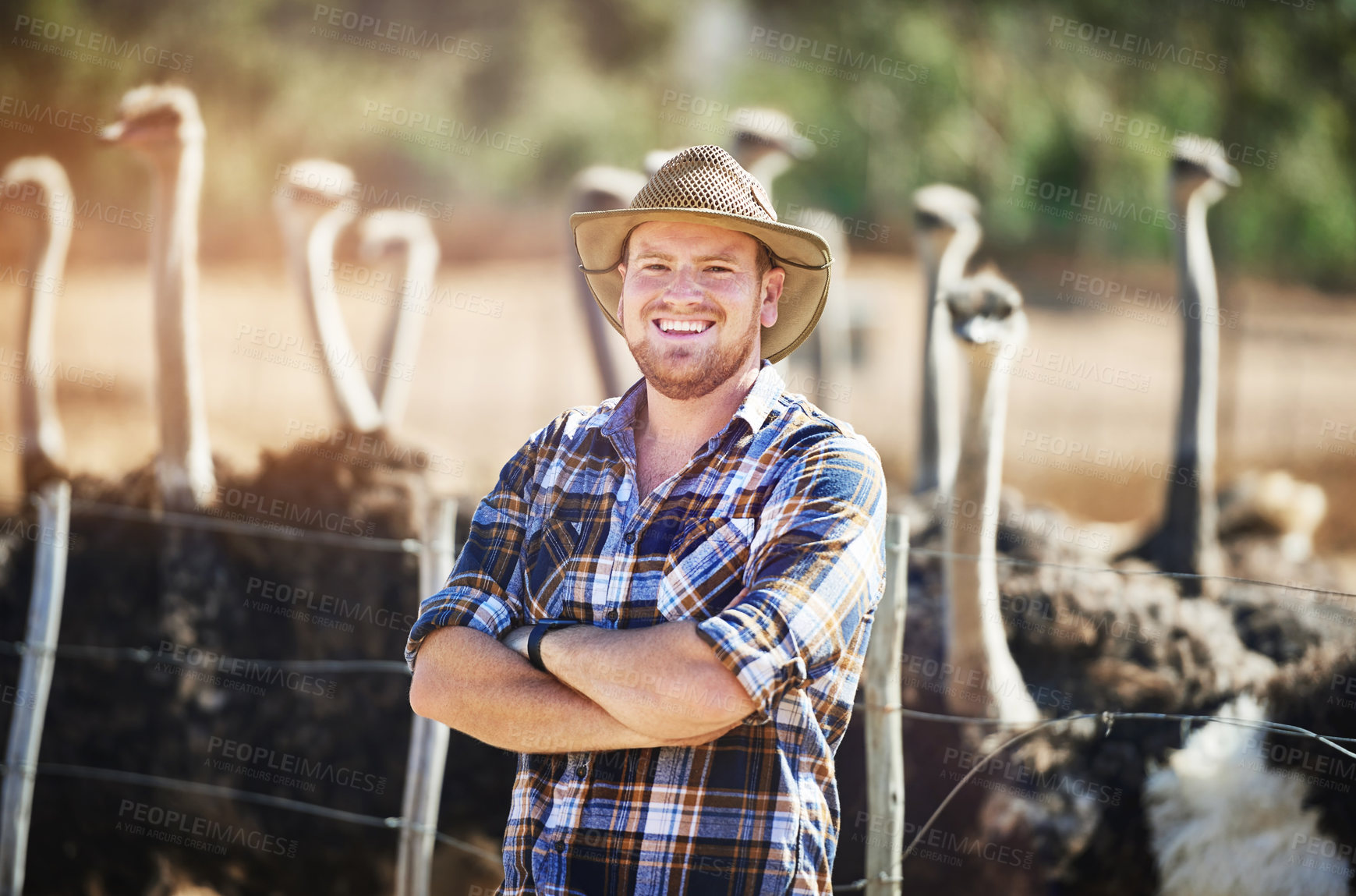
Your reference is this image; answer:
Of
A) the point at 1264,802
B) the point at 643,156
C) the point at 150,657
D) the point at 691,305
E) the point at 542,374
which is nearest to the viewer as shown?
the point at 691,305

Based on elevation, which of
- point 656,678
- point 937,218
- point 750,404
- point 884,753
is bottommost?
point 884,753

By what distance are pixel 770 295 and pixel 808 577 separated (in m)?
0.71

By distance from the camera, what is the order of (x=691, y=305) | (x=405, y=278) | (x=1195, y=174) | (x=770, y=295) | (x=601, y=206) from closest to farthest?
(x=691, y=305)
(x=770, y=295)
(x=1195, y=174)
(x=601, y=206)
(x=405, y=278)

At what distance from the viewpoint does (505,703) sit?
7.18 feet

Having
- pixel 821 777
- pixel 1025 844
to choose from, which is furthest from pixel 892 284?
pixel 821 777

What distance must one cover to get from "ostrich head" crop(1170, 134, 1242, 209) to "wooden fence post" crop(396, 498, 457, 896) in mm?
3842

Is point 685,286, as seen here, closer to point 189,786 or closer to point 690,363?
point 690,363

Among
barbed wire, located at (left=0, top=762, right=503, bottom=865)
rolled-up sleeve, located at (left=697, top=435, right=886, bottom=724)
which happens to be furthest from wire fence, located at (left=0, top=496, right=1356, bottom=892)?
rolled-up sleeve, located at (left=697, top=435, right=886, bottom=724)

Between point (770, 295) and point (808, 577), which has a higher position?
point (770, 295)

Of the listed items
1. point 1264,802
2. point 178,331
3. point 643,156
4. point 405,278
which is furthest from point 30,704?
point 643,156

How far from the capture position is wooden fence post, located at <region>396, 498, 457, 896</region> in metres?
3.99

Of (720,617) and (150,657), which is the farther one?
(150,657)

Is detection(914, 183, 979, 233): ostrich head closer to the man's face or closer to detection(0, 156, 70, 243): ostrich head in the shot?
the man's face

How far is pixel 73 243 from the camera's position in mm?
6641
